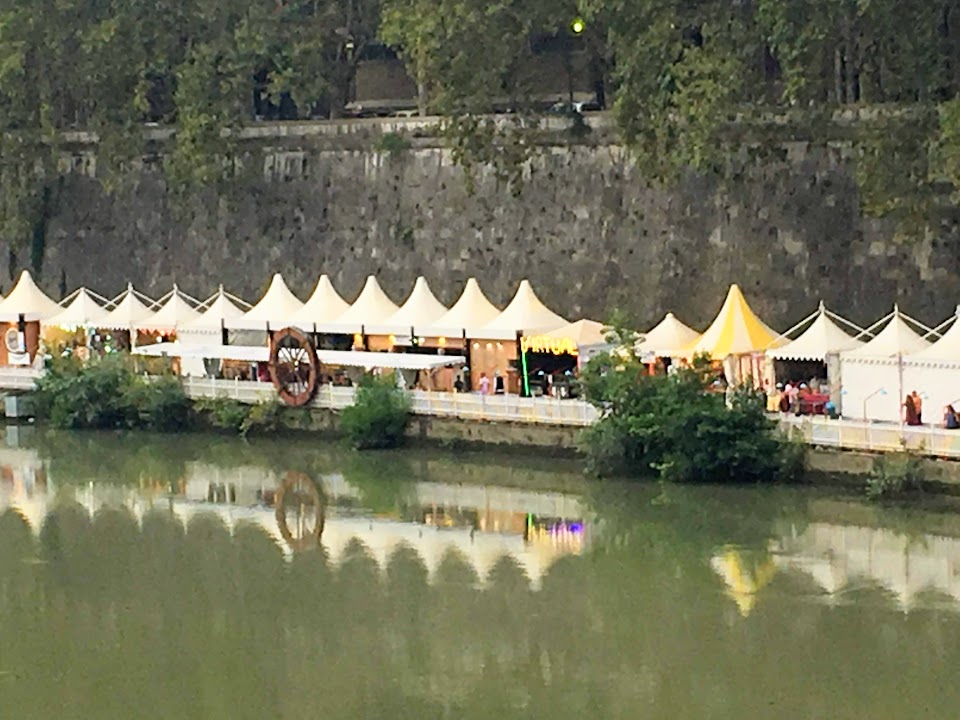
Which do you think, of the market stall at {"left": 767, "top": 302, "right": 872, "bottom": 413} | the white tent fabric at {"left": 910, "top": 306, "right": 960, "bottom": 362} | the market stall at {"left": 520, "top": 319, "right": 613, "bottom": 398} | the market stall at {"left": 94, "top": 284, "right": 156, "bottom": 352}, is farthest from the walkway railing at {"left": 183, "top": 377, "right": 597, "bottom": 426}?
the white tent fabric at {"left": 910, "top": 306, "right": 960, "bottom": 362}

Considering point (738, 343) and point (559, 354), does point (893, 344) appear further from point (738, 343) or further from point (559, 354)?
point (559, 354)

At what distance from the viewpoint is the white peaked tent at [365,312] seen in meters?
30.9

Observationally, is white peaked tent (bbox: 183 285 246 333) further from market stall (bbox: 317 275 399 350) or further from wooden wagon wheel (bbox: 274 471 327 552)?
wooden wagon wheel (bbox: 274 471 327 552)

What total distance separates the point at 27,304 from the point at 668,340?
11827 millimetres

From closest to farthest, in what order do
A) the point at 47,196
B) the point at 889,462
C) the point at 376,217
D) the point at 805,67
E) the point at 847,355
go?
the point at 889,462 → the point at 847,355 → the point at 805,67 → the point at 376,217 → the point at 47,196

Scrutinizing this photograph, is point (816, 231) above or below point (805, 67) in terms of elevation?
below

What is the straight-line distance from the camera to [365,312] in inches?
1223

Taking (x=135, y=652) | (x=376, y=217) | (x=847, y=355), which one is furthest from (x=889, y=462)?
(x=376, y=217)

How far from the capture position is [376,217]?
34812 mm

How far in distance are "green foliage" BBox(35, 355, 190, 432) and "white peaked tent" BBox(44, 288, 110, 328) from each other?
1828 millimetres

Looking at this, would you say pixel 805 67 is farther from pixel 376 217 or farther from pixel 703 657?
pixel 703 657

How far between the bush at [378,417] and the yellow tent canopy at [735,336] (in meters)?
3.82

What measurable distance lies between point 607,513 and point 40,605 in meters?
6.44

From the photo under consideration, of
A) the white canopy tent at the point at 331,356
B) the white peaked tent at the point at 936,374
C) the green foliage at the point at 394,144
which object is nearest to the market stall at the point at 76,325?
the white canopy tent at the point at 331,356
